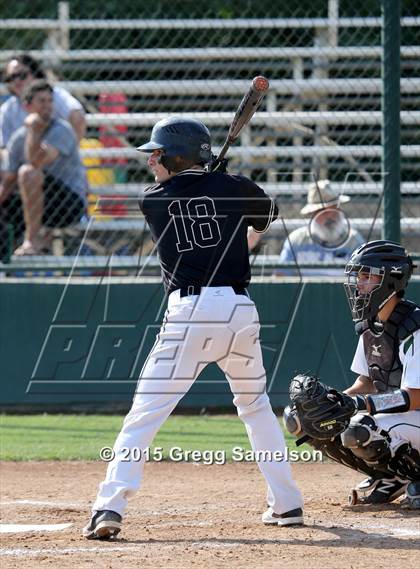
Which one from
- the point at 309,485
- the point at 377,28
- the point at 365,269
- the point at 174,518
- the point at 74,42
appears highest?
the point at 74,42

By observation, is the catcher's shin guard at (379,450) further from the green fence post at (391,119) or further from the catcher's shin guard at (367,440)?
the green fence post at (391,119)

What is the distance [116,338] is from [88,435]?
3.66 feet

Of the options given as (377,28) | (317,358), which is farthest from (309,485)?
(377,28)

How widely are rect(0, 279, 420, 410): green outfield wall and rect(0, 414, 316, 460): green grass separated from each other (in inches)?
7.2

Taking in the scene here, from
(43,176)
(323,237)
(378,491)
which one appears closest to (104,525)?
(378,491)

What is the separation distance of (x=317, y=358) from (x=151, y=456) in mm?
1964

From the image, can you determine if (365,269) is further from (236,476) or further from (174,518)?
(236,476)

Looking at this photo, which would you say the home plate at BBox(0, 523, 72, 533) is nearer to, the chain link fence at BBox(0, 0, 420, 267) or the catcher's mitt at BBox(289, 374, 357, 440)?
the catcher's mitt at BBox(289, 374, 357, 440)

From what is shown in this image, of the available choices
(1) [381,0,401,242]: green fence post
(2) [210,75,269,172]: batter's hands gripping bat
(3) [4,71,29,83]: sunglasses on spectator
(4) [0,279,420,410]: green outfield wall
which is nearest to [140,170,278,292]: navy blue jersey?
(2) [210,75,269,172]: batter's hands gripping bat

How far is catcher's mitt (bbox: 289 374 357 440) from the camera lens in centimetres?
478

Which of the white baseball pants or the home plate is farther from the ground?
the white baseball pants

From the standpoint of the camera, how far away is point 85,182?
9648mm

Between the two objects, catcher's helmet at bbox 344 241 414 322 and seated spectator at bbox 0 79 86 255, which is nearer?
catcher's helmet at bbox 344 241 414 322

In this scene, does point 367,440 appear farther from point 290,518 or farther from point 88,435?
point 88,435
